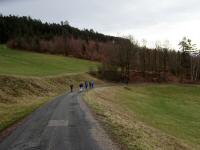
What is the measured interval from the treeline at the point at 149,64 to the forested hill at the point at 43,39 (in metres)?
18.3

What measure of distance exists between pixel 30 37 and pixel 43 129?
11591cm

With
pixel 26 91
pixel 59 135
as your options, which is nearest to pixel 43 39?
pixel 26 91

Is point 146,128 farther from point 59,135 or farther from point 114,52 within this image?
point 114,52

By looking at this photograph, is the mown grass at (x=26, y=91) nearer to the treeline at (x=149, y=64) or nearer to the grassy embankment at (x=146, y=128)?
the grassy embankment at (x=146, y=128)

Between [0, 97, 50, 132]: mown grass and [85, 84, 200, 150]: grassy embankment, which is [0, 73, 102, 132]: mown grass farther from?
[85, 84, 200, 150]: grassy embankment

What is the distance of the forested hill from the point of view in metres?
124

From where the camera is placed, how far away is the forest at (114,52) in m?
82.9

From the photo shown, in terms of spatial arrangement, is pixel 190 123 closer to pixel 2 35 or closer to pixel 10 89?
pixel 10 89

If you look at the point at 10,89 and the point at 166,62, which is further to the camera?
the point at 166,62

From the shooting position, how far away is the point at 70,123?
18.8 metres

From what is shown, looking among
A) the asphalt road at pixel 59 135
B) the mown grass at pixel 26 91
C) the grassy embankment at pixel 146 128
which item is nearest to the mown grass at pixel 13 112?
the mown grass at pixel 26 91

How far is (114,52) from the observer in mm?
83000

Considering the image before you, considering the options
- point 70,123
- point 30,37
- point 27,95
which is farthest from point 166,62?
point 70,123

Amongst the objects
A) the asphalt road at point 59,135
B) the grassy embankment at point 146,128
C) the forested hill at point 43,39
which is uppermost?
the forested hill at point 43,39
